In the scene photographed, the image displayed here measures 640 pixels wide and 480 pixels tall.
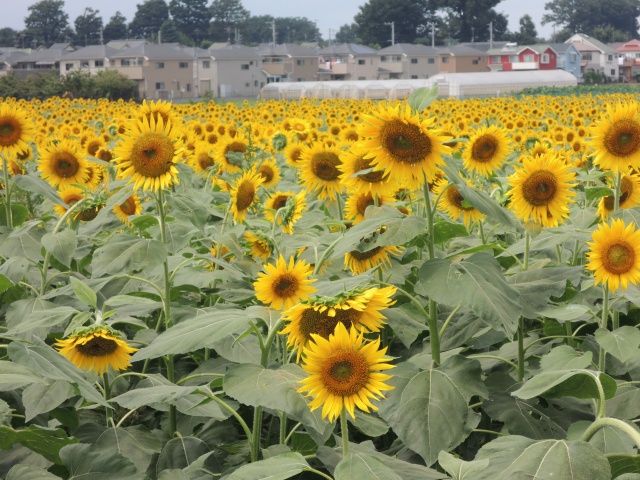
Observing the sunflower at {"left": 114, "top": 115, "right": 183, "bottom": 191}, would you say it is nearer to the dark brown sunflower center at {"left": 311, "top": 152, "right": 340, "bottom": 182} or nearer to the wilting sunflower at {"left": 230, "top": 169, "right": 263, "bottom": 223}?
the wilting sunflower at {"left": 230, "top": 169, "right": 263, "bottom": 223}

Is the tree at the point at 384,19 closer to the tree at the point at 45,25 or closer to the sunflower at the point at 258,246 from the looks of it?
the tree at the point at 45,25

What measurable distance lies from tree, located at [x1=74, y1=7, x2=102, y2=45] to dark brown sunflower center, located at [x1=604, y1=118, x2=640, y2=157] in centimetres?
12168

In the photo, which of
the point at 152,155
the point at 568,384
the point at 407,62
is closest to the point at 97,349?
the point at 152,155

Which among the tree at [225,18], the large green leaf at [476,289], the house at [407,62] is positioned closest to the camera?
the large green leaf at [476,289]

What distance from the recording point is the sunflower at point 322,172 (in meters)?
4.28

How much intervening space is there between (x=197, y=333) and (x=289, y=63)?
8846cm

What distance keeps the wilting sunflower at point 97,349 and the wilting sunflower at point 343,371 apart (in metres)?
1.01

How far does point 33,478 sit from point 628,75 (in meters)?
115

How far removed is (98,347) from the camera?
9.16 ft

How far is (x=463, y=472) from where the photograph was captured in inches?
73.6

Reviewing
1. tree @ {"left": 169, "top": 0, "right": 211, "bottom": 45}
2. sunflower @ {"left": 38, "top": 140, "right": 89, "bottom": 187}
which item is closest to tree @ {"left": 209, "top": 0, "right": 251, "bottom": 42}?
tree @ {"left": 169, "top": 0, "right": 211, "bottom": 45}

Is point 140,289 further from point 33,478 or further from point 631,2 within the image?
point 631,2

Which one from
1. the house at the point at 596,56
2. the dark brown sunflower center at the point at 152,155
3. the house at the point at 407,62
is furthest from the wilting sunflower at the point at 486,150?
the house at the point at 596,56

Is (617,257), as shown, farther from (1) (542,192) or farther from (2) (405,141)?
(2) (405,141)
